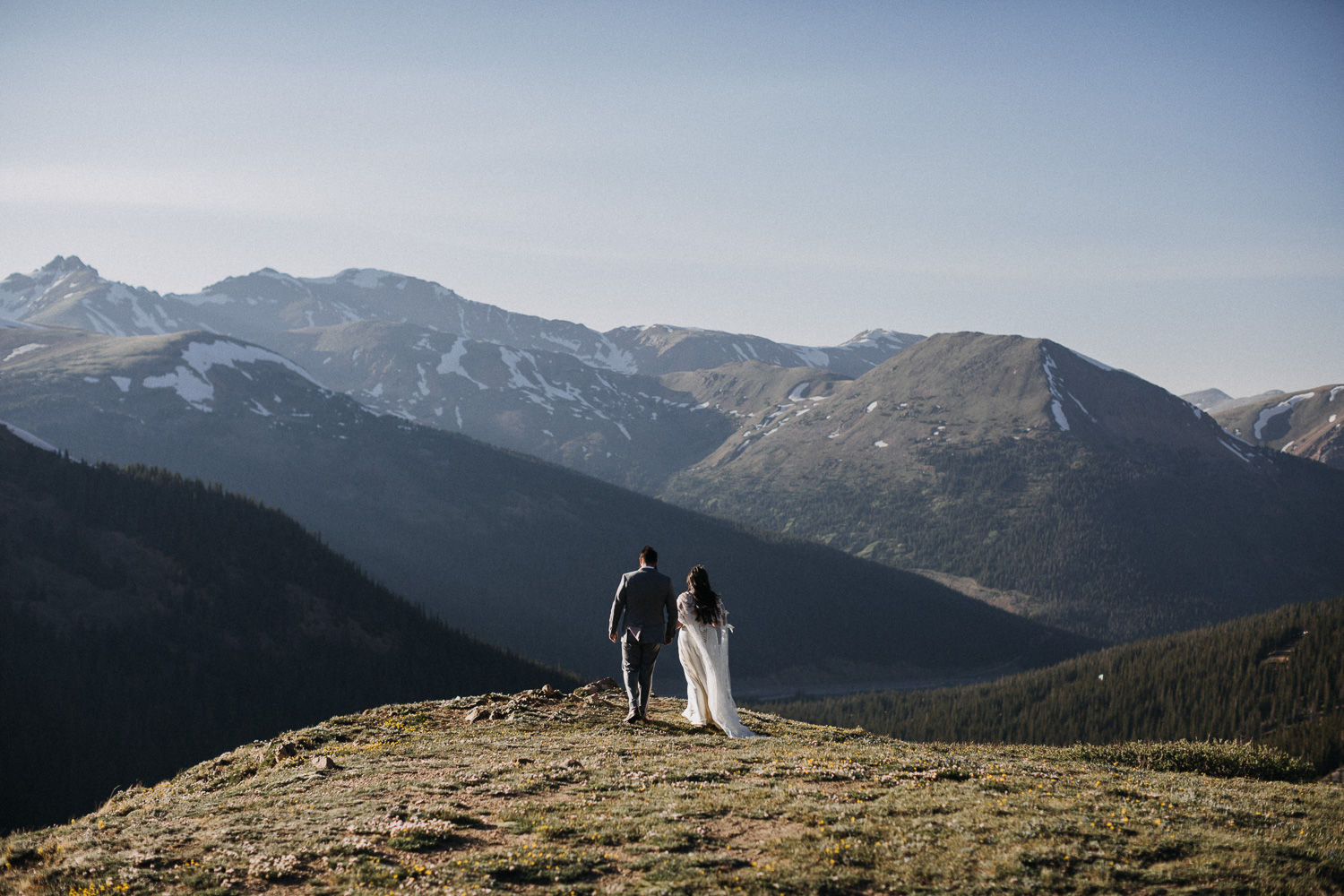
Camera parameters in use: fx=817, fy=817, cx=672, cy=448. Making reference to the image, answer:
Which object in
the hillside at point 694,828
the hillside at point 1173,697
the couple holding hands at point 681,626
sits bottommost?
the hillside at point 1173,697

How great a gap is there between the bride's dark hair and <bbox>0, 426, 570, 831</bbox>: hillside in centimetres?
10308

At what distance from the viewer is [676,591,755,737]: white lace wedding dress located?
915 inches

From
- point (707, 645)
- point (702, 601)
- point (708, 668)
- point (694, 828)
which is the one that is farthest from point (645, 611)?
point (694, 828)

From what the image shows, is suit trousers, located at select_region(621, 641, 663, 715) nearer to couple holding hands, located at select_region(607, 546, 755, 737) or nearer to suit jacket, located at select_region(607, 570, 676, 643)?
couple holding hands, located at select_region(607, 546, 755, 737)

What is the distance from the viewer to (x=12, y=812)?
88.9m

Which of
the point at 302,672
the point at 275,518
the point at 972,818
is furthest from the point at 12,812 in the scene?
the point at 972,818

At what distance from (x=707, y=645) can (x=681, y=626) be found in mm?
982

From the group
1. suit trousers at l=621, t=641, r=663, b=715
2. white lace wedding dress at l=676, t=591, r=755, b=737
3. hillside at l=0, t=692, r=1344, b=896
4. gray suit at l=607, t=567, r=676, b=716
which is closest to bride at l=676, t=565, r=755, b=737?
white lace wedding dress at l=676, t=591, r=755, b=737

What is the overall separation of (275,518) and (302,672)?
48.9 metres

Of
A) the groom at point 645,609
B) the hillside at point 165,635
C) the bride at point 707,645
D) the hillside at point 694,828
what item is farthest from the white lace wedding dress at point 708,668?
the hillside at point 165,635

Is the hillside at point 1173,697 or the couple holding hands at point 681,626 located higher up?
the couple holding hands at point 681,626

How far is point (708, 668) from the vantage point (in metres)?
23.5

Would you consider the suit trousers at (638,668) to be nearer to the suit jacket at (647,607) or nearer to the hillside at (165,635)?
the suit jacket at (647,607)

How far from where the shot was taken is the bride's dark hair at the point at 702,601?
23156 mm
